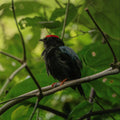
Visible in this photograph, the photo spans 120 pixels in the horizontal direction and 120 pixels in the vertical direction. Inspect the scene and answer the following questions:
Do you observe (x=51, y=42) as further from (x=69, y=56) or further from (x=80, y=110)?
(x=80, y=110)

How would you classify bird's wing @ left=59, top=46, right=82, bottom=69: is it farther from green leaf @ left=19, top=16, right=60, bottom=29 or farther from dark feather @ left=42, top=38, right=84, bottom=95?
green leaf @ left=19, top=16, right=60, bottom=29

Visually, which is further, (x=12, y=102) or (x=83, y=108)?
(x=83, y=108)

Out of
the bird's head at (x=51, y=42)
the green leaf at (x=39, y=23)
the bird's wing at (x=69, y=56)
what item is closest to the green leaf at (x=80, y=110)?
the bird's wing at (x=69, y=56)

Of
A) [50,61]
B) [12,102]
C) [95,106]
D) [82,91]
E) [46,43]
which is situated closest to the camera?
[12,102]

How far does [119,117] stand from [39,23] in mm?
1492

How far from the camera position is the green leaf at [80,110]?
220cm

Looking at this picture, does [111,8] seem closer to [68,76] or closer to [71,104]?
[68,76]

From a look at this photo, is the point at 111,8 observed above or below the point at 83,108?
above

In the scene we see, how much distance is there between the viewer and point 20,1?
10.0ft

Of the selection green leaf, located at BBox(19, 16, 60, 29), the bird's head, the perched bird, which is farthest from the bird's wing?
green leaf, located at BBox(19, 16, 60, 29)

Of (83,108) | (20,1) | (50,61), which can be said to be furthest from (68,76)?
(20,1)

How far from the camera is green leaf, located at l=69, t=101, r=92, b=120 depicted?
220 centimetres

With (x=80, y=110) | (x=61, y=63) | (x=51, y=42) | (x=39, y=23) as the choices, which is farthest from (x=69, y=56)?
(x=80, y=110)

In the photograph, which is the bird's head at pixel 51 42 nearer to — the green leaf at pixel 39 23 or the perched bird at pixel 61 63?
the perched bird at pixel 61 63
